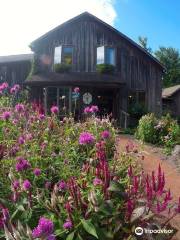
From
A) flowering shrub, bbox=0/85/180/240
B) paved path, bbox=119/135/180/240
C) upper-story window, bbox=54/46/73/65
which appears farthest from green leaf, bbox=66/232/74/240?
upper-story window, bbox=54/46/73/65

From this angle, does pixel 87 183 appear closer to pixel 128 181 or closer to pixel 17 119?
pixel 128 181

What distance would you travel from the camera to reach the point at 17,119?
6.85 m

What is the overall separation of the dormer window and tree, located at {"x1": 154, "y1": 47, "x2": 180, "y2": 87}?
1638 inches

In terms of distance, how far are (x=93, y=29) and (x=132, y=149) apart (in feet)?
73.3

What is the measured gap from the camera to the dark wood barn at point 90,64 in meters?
27.6

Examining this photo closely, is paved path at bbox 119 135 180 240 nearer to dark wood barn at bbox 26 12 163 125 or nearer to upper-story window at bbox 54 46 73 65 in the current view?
dark wood barn at bbox 26 12 163 125

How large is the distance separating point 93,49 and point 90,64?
1.05m

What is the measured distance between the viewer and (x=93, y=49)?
1100 inches

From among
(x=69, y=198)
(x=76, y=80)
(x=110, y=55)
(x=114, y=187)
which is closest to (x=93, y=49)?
(x=110, y=55)

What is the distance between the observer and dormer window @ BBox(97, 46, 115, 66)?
90.6 feet

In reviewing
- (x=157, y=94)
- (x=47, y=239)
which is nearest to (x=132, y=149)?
(x=47, y=239)

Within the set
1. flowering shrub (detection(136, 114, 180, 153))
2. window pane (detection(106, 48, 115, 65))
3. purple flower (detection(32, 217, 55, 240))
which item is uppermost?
window pane (detection(106, 48, 115, 65))

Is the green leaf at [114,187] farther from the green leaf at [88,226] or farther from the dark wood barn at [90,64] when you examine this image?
the dark wood barn at [90,64]

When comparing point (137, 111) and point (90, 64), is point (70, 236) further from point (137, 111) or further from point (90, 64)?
point (90, 64)
